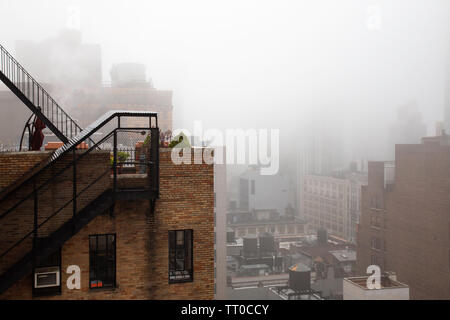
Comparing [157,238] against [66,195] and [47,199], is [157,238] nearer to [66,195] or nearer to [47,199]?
[66,195]

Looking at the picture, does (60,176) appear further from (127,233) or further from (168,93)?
(168,93)

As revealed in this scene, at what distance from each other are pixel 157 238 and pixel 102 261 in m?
1.40

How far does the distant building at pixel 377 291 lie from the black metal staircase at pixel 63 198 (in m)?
29.3

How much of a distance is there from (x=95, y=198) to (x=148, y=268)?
7.14ft

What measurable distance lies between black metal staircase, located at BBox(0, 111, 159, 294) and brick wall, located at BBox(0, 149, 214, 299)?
39 centimetres

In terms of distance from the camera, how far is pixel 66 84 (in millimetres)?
79250

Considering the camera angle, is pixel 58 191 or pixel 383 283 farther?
pixel 383 283

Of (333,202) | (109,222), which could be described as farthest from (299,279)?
(333,202)

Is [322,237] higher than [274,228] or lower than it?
higher

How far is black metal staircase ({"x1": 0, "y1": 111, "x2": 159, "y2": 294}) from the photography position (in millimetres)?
9297

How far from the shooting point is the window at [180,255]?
1077cm

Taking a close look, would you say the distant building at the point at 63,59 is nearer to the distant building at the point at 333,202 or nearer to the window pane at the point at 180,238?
the distant building at the point at 333,202

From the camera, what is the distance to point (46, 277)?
10.0 meters
